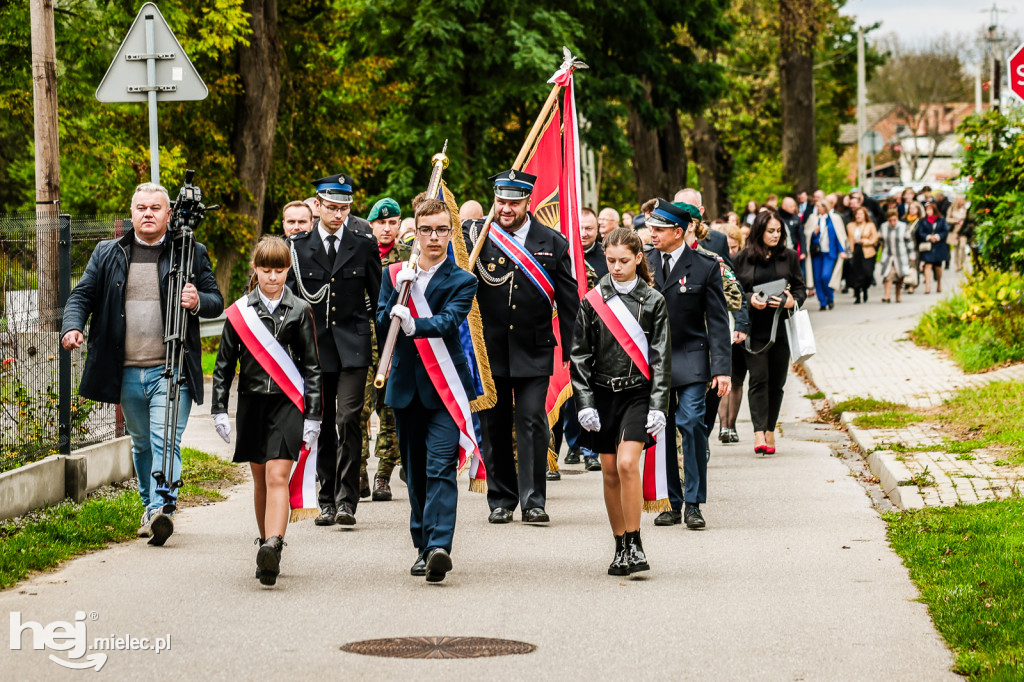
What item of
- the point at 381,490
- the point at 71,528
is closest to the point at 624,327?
the point at 381,490

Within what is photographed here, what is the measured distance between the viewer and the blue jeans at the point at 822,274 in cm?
2766

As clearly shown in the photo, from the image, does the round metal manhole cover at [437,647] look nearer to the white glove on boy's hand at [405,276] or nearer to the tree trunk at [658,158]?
the white glove on boy's hand at [405,276]

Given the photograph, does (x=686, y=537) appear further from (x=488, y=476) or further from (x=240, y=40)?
(x=240, y=40)

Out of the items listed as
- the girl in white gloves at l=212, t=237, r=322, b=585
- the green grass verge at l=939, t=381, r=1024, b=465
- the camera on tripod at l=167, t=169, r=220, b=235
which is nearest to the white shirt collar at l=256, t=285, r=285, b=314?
the girl in white gloves at l=212, t=237, r=322, b=585

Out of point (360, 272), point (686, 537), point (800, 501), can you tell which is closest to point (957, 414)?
point (800, 501)

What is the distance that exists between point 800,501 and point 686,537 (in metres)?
1.63

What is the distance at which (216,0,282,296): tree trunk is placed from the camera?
23.7m

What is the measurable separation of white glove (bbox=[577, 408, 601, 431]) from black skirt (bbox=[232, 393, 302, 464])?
143 centimetres

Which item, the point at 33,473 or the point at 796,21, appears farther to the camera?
the point at 796,21

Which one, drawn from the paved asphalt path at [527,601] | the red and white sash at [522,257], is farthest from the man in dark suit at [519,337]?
the paved asphalt path at [527,601]

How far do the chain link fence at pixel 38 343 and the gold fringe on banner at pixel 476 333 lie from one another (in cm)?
284

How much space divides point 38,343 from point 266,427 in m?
2.73

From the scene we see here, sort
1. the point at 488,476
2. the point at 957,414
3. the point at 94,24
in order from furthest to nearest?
the point at 94,24
the point at 957,414
the point at 488,476

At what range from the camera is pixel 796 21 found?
33.4 meters
